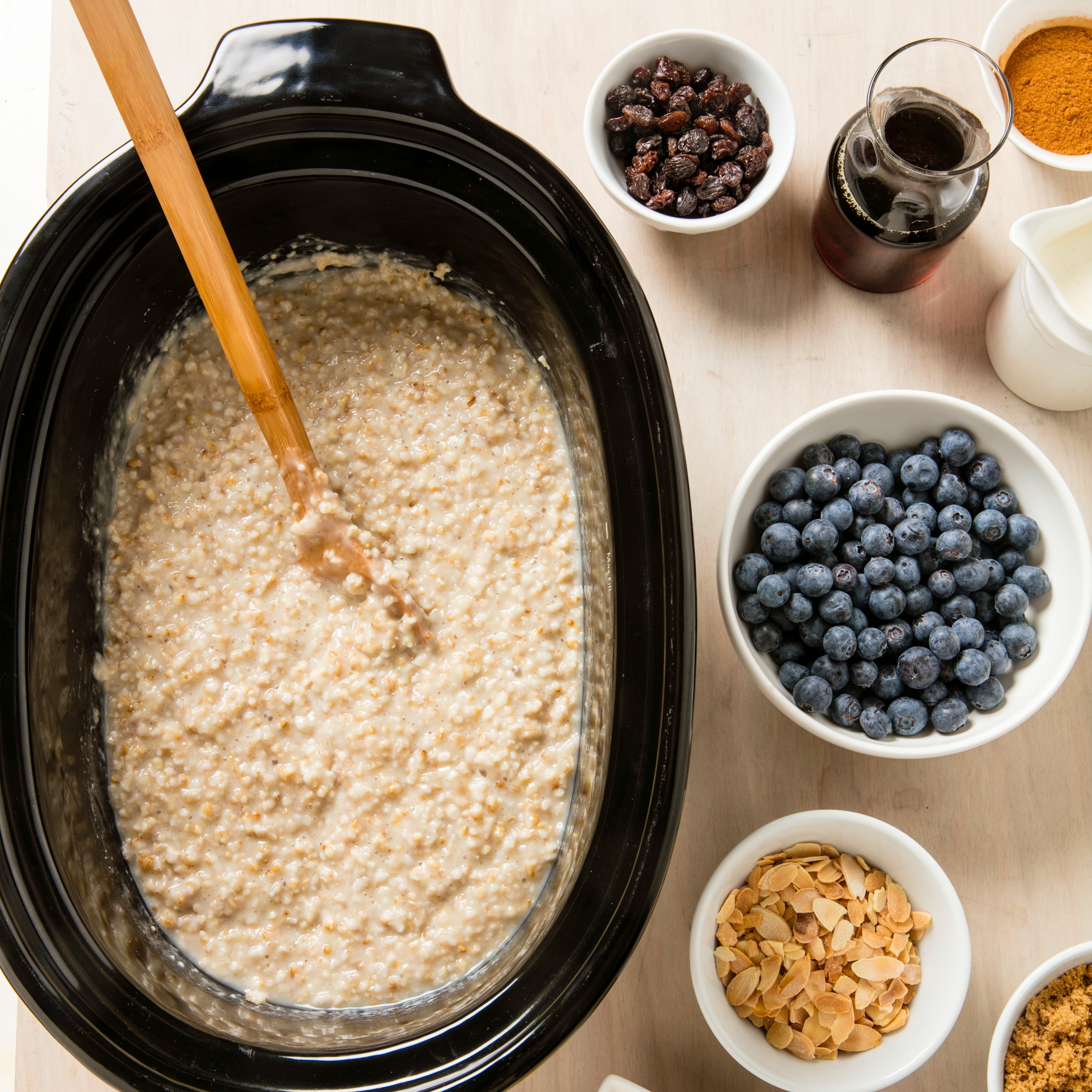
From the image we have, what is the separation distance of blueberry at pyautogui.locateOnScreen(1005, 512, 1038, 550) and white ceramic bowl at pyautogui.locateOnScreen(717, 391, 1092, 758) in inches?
0.8

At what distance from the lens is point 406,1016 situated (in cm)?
123

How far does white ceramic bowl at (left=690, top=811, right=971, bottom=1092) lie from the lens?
1.22m

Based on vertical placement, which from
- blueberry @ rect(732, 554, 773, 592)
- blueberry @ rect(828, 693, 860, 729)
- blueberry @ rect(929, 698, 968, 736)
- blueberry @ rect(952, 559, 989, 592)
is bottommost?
blueberry @ rect(929, 698, 968, 736)

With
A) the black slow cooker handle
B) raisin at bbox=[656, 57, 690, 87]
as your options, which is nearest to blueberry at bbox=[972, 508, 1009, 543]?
raisin at bbox=[656, 57, 690, 87]

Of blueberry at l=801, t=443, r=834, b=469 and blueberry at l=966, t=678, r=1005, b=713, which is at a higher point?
blueberry at l=801, t=443, r=834, b=469

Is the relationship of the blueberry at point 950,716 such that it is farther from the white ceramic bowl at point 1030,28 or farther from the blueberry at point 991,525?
the white ceramic bowl at point 1030,28

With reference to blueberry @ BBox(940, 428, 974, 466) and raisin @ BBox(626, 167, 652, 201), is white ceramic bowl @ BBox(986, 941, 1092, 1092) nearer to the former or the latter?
blueberry @ BBox(940, 428, 974, 466)

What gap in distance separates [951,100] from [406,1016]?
4.74ft

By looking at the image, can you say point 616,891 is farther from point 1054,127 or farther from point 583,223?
point 1054,127

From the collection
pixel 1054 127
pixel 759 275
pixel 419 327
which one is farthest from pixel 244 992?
pixel 1054 127

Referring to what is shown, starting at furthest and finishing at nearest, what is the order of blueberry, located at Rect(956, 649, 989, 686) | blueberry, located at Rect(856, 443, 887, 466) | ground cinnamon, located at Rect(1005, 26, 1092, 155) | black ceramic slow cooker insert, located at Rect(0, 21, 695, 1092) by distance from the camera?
ground cinnamon, located at Rect(1005, 26, 1092, 155), blueberry, located at Rect(856, 443, 887, 466), blueberry, located at Rect(956, 649, 989, 686), black ceramic slow cooker insert, located at Rect(0, 21, 695, 1092)

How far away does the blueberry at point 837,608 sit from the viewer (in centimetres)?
123

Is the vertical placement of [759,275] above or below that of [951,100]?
below

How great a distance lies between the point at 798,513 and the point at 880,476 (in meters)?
0.13
